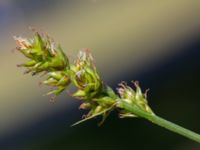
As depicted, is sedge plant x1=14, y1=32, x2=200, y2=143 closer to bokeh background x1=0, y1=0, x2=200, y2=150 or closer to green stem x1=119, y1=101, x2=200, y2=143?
green stem x1=119, y1=101, x2=200, y2=143

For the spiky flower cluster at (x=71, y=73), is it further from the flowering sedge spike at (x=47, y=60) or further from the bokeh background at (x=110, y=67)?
the bokeh background at (x=110, y=67)

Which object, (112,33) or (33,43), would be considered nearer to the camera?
(33,43)

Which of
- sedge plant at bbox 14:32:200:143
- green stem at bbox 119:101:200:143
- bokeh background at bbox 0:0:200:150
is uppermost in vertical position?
bokeh background at bbox 0:0:200:150

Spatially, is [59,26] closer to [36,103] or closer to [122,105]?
[36,103]

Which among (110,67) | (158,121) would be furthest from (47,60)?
(110,67)

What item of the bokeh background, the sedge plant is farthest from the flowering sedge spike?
the bokeh background

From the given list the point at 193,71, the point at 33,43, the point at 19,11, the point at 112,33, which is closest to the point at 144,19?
the point at 112,33
